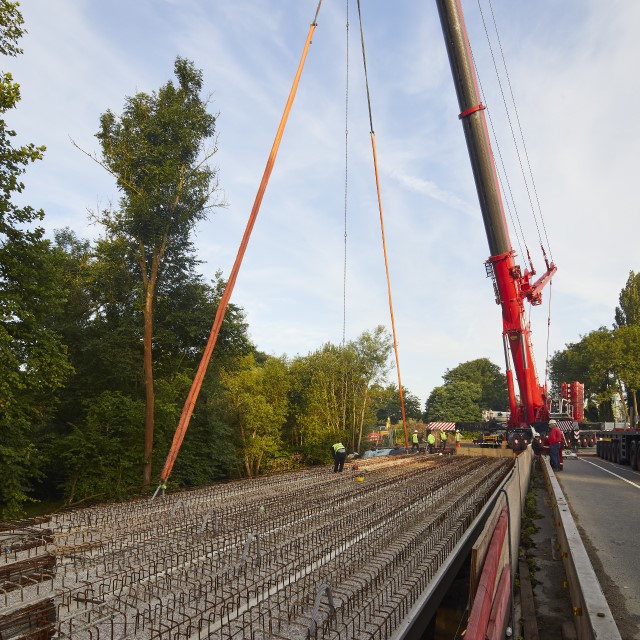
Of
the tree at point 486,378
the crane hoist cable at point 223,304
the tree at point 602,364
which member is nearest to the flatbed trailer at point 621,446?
the crane hoist cable at point 223,304

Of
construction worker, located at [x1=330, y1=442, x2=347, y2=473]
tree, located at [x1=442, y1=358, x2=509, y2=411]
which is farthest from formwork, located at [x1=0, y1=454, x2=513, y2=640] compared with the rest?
tree, located at [x1=442, y1=358, x2=509, y2=411]

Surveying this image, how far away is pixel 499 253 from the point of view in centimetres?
1903

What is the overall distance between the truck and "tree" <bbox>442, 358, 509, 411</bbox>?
7858 cm

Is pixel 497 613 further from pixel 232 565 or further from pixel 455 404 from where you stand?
pixel 455 404

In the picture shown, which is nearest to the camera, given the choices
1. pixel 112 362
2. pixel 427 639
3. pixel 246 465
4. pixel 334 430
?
pixel 427 639

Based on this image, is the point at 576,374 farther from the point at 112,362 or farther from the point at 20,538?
the point at 20,538

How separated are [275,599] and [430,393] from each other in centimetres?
9830

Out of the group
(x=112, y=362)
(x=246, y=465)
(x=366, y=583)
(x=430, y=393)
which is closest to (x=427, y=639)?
(x=366, y=583)

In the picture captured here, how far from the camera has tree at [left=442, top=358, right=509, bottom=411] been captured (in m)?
98.5

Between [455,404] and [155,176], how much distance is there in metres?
67.9

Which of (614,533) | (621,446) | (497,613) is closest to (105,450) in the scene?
(614,533)

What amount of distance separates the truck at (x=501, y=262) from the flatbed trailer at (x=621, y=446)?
11.0 ft

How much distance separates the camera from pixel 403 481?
1232 cm

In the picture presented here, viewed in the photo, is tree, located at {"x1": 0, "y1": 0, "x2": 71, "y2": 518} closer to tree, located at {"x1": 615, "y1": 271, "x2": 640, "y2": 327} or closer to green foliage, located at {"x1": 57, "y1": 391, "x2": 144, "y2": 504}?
green foliage, located at {"x1": 57, "y1": 391, "x2": 144, "y2": 504}
